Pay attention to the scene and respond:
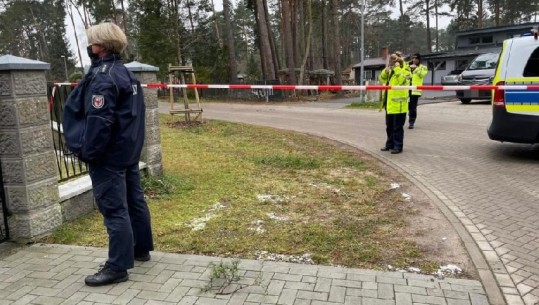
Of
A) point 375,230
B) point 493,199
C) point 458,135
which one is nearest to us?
point 375,230

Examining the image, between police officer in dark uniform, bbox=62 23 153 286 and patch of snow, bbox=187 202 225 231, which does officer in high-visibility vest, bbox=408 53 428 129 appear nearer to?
patch of snow, bbox=187 202 225 231

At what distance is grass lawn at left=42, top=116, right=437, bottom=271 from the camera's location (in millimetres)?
4086

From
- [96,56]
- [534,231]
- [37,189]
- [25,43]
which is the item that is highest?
[25,43]

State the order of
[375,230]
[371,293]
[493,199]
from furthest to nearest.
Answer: [493,199], [375,230], [371,293]

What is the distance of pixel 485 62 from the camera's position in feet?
61.5

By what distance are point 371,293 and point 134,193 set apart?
6.66 ft

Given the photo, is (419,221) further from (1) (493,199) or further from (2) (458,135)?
(2) (458,135)

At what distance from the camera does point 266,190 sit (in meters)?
6.13

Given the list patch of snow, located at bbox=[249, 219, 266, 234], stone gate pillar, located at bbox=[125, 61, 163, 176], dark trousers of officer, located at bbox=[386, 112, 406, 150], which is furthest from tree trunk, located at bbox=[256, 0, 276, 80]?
patch of snow, located at bbox=[249, 219, 266, 234]

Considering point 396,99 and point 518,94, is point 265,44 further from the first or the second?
point 518,94

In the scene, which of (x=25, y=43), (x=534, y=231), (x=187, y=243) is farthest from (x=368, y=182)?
(x=25, y=43)

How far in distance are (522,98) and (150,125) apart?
5757mm

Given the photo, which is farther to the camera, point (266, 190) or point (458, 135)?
point (458, 135)

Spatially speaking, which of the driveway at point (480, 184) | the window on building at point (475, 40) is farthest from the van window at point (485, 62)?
the window on building at point (475, 40)
